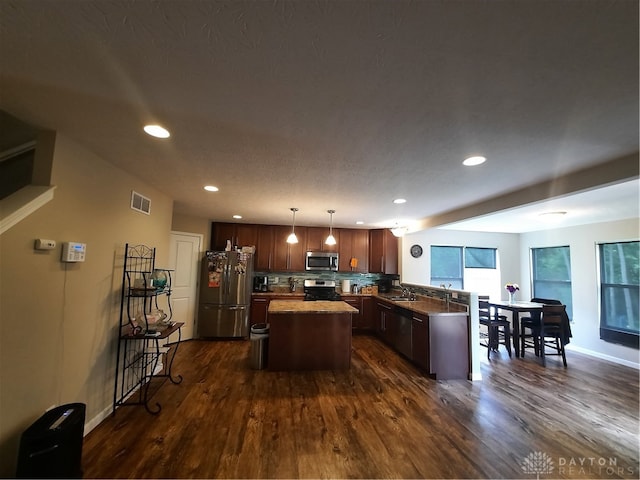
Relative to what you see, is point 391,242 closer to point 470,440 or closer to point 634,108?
point 470,440

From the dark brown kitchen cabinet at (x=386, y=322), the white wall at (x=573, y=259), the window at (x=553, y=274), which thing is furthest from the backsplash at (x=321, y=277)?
the window at (x=553, y=274)

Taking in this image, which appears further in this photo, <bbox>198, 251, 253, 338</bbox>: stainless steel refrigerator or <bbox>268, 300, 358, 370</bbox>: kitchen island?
<bbox>198, 251, 253, 338</bbox>: stainless steel refrigerator

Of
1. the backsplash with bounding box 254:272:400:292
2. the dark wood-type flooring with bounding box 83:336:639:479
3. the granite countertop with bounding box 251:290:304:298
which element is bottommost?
the dark wood-type flooring with bounding box 83:336:639:479

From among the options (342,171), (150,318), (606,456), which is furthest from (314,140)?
(606,456)

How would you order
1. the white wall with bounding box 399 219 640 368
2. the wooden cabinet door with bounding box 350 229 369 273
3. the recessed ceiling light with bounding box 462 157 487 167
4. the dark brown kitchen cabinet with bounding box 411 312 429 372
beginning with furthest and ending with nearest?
1. the wooden cabinet door with bounding box 350 229 369 273
2. the white wall with bounding box 399 219 640 368
3. the dark brown kitchen cabinet with bounding box 411 312 429 372
4. the recessed ceiling light with bounding box 462 157 487 167

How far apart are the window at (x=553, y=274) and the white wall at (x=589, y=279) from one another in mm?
201

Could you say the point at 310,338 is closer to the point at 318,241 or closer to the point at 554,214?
the point at 318,241

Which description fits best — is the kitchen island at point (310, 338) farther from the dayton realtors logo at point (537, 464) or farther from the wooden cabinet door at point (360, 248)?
the wooden cabinet door at point (360, 248)

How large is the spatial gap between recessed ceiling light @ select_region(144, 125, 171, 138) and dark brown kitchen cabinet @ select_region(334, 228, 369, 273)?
4.45 metres

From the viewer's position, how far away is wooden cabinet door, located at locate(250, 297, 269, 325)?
17.4 feet

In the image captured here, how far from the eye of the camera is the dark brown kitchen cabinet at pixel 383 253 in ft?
19.3

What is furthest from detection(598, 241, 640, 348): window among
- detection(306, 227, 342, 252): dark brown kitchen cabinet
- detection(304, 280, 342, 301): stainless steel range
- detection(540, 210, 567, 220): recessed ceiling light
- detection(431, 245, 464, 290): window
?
detection(306, 227, 342, 252): dark brown kitchen cabinet

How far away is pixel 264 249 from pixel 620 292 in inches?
252

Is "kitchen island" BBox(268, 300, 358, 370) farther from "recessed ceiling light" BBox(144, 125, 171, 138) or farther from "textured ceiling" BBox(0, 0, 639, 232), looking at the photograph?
"recessed ceiling light" BBox(144, 125, 171, 138)
